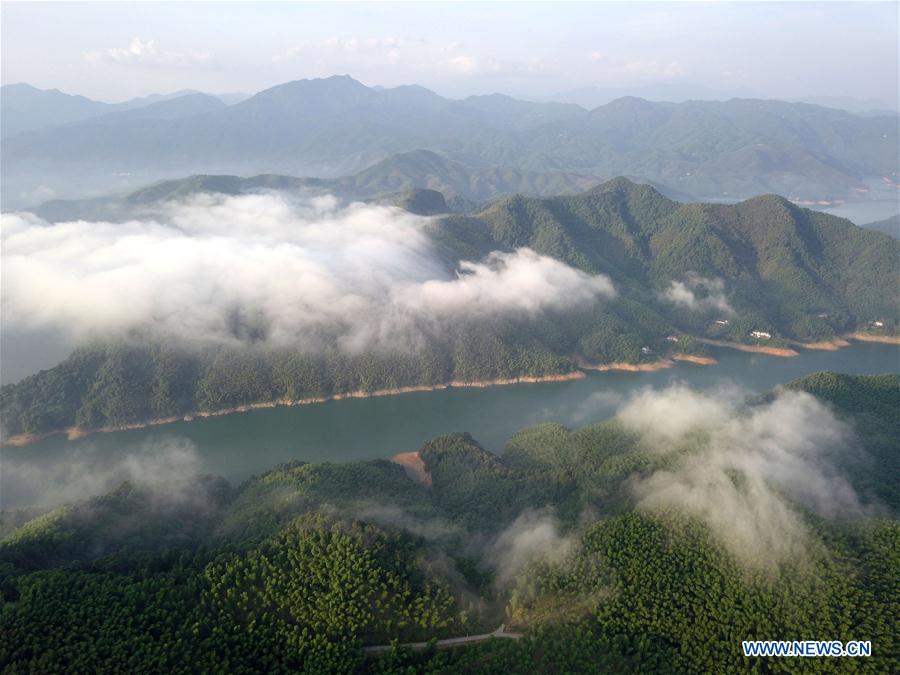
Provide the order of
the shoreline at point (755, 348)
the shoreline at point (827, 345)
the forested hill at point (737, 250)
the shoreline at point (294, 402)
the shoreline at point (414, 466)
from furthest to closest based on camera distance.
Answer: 1. the forested hill at point (737, 250)
2. the shoreline at point (827, 345)
3. the shoreline at point (755, 348)
4. the shoreline at point (294, 402)
5. the shoreline at point (414, 466)

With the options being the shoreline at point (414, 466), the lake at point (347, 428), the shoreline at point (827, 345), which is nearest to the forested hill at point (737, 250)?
the shoreline at point (827, 345)

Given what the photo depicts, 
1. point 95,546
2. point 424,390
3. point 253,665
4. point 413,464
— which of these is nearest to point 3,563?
point 95,546

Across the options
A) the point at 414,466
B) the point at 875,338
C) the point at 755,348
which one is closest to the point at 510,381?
the point at 414,466

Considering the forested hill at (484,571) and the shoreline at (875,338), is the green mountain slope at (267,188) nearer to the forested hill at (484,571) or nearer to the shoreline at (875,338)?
the shoreline at (875,338)

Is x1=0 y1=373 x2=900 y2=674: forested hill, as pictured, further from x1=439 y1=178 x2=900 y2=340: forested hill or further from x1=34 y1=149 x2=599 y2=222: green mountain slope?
x1=34 y1=149 x2=599 y2=222: green mountain slope

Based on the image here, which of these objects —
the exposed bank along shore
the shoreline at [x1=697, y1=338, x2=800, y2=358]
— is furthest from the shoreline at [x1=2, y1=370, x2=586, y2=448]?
the shoreline at [x1=697, y1=338, x2=800, y2=358]

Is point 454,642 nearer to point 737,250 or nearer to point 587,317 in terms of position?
point 587,317
